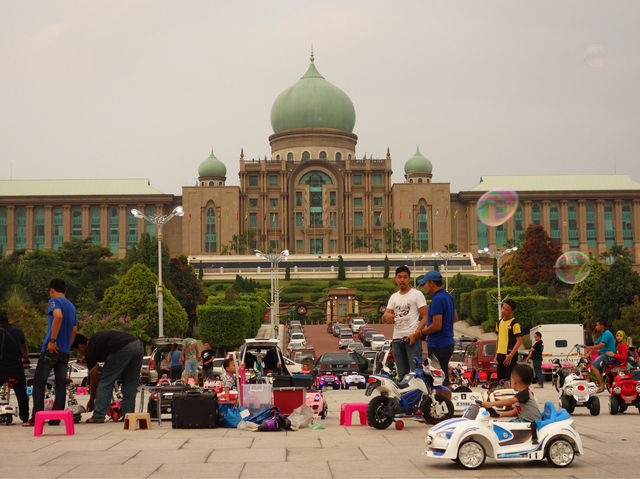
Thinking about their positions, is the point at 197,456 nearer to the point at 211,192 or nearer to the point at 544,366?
the point at 544,366

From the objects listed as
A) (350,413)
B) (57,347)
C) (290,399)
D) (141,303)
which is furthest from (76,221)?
(350,413)

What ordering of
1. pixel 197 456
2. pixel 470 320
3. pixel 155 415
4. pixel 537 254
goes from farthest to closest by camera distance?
pixel 537 254, pixel 470 320, pixel 155 415, pixel 197 456

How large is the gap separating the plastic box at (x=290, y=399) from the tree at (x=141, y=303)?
112 feet

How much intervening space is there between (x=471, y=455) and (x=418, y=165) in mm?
123290

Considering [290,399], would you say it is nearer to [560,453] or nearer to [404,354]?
[404,354]

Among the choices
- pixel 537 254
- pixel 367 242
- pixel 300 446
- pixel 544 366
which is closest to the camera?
pixel 300 446

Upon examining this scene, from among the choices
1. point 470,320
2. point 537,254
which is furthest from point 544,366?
point 537,254

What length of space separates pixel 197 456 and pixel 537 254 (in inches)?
2908

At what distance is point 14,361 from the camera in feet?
49.4

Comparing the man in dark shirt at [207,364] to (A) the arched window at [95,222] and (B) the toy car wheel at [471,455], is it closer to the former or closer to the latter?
(B) the toy car wheel at [471,455]

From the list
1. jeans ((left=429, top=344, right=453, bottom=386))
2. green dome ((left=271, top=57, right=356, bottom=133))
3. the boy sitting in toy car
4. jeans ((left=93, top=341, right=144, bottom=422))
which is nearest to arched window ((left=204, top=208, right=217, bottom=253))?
green dome ((left=271, top=57, right=356, bottom=133))

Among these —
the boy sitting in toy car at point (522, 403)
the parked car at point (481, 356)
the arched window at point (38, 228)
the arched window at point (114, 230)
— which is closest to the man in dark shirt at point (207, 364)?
the parked car at point (481, 356)

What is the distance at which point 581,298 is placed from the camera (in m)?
57.1

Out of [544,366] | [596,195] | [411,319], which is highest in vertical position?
[596,195]
